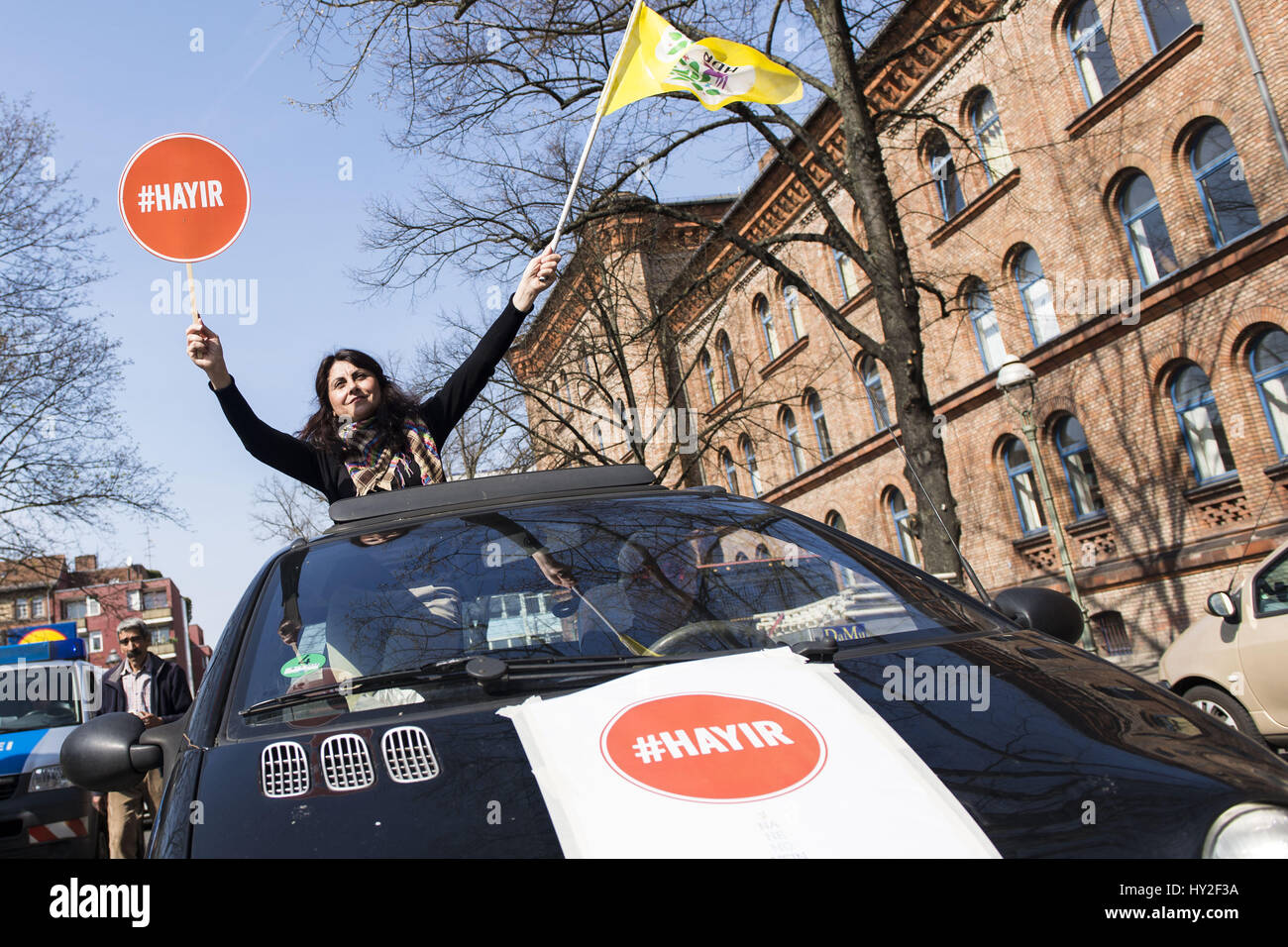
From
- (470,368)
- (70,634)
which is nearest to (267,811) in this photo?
(470,368)

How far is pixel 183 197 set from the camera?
3973 millimetres

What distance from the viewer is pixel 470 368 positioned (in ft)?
13.5

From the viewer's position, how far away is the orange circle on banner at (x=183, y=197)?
3.92m

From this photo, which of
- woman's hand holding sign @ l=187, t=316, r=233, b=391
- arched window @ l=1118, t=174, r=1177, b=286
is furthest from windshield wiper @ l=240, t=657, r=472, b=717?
arched window @ l=1118, t=174, r=1177, b=286

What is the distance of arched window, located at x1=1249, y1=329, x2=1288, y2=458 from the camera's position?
1448cm

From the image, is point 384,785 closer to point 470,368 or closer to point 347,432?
Result: point 347,432

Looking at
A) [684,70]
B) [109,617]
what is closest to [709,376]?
[109,617]

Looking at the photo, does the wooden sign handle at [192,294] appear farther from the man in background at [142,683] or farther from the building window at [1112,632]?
the building window at [1112,632]

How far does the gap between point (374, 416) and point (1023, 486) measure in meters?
18.7

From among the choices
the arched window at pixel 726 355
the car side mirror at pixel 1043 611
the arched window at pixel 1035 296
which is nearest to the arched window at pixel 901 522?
the arched window at pixel 1035 296

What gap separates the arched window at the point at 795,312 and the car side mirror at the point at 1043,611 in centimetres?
2652

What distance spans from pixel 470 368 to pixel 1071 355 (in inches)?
643

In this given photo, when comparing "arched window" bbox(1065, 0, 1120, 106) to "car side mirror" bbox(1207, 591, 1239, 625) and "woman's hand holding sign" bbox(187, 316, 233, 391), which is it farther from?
"woman's hand holding sign" bbox(187, 316, 233, 391)

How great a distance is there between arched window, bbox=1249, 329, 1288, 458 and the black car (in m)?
14.5
